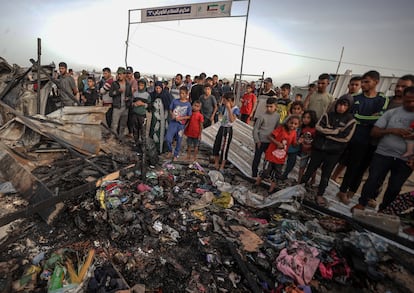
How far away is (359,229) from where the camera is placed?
3.16 meters

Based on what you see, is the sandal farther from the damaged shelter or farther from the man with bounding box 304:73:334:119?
the man with bounding box 304:73:334:119

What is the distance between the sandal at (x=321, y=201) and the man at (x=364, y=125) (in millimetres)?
373

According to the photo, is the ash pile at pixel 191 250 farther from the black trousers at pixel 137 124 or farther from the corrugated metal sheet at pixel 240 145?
the black trousers at pixel 137 124

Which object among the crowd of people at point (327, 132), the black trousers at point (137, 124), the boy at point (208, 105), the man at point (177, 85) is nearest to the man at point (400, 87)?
the crowd of people at point (327, 132)

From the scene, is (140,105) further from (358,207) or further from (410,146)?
(410,146)

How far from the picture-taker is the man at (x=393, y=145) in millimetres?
2938

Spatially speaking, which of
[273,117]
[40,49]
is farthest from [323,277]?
[40,49]

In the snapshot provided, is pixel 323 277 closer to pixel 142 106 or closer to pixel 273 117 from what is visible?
pixel 273 117

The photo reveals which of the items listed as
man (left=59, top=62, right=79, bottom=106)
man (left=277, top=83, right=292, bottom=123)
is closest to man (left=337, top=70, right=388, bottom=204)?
man (left=277, top=83, right=292, bottom=123)

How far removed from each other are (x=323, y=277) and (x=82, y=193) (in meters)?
3.50

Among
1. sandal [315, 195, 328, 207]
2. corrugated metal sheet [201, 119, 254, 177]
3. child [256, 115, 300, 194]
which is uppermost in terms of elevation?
child [256, 115, 300, 194]

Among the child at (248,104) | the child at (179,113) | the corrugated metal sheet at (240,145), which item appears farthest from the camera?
the child at (248,104)

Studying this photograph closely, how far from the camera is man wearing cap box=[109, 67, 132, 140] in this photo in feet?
18.6

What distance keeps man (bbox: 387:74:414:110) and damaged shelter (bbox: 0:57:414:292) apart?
198 centimetres
